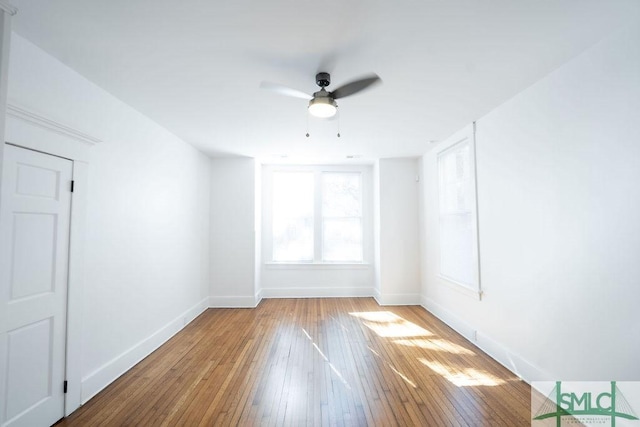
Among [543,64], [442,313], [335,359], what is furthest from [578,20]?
[442,313]

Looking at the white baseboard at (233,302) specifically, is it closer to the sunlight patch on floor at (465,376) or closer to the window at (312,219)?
the window at (312,219)

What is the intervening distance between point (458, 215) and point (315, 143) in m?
2.30

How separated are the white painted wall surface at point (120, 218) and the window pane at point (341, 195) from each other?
107 inches

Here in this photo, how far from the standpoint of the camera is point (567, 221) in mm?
2162

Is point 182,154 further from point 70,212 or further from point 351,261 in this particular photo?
point 351,261

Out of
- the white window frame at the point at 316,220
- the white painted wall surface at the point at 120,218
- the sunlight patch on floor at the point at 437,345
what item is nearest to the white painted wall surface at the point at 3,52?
the white painted wall surface at the point at 120,218

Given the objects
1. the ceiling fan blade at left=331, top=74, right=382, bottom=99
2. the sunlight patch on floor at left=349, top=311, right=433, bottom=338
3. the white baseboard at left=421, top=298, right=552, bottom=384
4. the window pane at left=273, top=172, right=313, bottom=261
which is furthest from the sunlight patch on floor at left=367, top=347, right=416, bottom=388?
the window pane at left=273, top=172, right=313, bottom=261

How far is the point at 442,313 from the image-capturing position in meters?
4.16

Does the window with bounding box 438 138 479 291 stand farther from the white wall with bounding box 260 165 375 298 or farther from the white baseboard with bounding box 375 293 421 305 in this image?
the white wall with bounding box 260 165 375 298

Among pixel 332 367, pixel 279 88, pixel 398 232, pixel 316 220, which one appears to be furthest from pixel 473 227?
pixel 316 220

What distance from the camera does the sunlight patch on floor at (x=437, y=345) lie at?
3155 millimetres

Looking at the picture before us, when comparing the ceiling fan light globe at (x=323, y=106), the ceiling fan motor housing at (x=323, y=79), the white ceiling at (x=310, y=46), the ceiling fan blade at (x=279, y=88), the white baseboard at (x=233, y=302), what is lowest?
the white baseboard at (x=233, y=302)

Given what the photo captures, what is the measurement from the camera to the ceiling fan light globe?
2.23 m

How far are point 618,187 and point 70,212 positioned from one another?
157 inches
